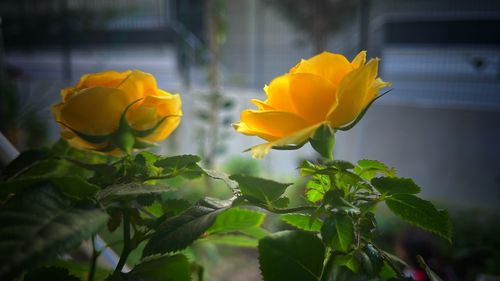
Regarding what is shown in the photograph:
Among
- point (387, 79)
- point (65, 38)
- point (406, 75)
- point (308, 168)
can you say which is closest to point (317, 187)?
point (308, 168)

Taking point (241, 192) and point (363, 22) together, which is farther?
point (363, 22)

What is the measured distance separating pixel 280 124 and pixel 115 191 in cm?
6

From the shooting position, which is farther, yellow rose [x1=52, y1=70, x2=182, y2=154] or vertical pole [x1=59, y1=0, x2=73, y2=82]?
vertical pole [x1=59, y1=0, x2=73, y2=82]

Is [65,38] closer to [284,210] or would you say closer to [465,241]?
[465,241]

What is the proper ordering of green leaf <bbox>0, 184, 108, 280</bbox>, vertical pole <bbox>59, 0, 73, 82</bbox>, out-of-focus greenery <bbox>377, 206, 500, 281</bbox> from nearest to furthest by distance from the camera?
1. green leaf <bbox>0, 184, 108, 280</bbox>
2. out-of-focus greenery <bbox>377, 206, 500, 281</bbox>
3. vertical pole <bbox>59, 0, 73, 82</bbox>

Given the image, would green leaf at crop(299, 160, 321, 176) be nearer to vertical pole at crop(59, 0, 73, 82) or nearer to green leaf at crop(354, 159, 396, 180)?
green leaf at crop(354, 159, 396, 180)

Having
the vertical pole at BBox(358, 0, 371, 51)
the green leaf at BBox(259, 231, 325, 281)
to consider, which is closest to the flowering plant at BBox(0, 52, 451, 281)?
the green leaf at BBox(259, 231, 325, 281)

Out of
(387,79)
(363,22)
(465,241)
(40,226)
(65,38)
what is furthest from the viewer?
(65,38)

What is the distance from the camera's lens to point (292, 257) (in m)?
0.16

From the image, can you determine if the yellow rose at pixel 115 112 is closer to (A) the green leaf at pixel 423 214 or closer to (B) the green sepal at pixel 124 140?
(B) the green sepal at pixel 124 140

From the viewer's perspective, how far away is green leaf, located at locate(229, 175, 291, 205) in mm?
169

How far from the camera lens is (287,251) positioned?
164mm

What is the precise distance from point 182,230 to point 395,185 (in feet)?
0.26

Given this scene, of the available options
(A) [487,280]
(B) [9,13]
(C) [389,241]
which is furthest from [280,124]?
(B) [9,13]
